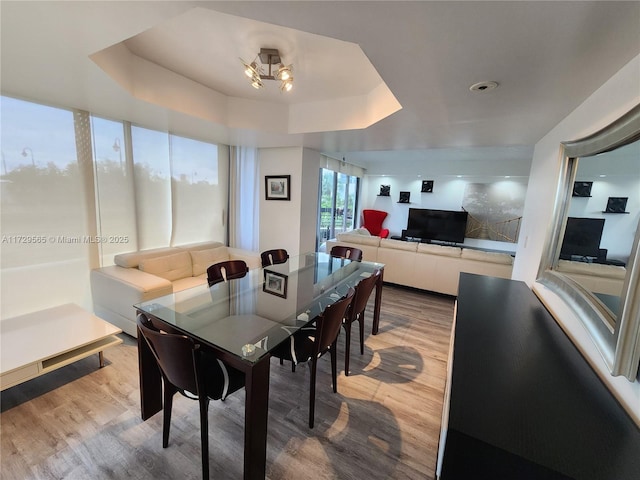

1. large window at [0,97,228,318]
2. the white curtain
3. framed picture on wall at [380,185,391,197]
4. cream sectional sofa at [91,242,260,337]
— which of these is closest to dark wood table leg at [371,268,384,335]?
cream sectional sofa at [91,242,260,337]

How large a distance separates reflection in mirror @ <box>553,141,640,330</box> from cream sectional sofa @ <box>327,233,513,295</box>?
2.36 meters

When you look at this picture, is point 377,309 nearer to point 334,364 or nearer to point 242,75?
point 334,364

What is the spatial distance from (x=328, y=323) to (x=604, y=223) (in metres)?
1.44

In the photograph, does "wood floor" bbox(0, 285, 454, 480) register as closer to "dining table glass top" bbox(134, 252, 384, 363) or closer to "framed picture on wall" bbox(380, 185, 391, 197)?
"dining table glass top" bbox(134, 252, 384, 363)

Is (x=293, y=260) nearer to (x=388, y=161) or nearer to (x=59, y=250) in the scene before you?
(x=59, y=250)

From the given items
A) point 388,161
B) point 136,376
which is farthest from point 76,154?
point 388,161

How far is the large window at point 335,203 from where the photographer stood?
251 inches

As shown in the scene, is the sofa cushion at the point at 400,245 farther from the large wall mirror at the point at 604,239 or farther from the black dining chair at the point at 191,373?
the black dining chair at the point at 191,373

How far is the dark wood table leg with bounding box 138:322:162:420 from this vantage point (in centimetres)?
165

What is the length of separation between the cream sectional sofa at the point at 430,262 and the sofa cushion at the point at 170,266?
272 centimetres

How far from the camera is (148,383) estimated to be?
1698mm

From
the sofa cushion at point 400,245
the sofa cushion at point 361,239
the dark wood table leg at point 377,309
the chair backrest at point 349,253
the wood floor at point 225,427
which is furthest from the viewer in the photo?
the sofa cushion at point 361,239

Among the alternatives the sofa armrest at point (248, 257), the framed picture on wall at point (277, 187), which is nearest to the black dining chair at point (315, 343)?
the sofa armrest at point (248, 257)

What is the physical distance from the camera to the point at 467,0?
90cm
